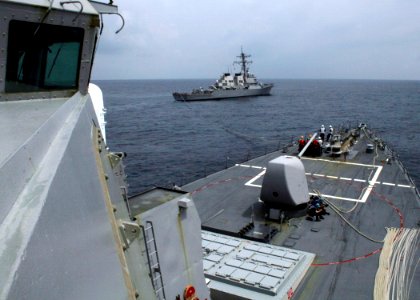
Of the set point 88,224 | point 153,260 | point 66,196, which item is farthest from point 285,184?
point 66,196

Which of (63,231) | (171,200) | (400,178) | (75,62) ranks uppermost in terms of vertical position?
(75,62)

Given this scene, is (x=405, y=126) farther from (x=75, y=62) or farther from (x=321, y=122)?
(x=75, y=62)

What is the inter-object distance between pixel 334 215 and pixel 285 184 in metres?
2.87

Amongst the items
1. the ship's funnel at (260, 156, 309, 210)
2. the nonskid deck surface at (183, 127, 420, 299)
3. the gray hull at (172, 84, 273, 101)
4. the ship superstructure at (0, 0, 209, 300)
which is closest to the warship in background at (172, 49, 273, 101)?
the gray hull at (172, 84, 273, 101)

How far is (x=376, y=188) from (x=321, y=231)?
7.47m

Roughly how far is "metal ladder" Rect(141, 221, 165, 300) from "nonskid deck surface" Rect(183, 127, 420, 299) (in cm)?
707

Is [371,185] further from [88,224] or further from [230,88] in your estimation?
[230,88]

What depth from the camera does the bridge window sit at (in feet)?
14.9

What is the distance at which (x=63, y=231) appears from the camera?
2.52m

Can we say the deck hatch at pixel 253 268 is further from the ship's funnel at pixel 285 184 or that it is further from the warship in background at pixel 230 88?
the warship in background at pixel 230 88

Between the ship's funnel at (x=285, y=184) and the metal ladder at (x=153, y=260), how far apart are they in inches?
452

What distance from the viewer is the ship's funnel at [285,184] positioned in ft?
52.0

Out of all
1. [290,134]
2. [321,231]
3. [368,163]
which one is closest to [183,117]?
[290,134]

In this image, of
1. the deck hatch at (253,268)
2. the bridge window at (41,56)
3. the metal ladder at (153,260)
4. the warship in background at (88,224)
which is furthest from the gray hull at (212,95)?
the metal ladder at (153,260)
